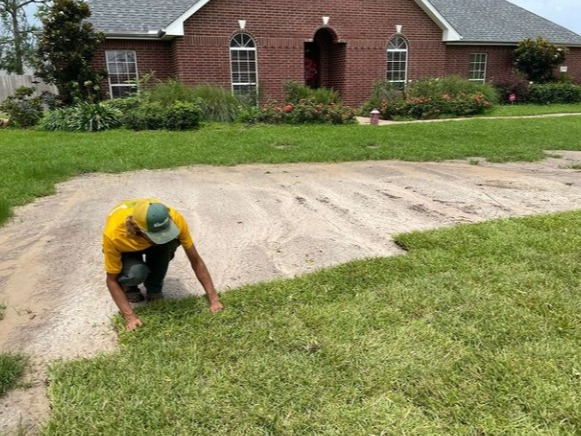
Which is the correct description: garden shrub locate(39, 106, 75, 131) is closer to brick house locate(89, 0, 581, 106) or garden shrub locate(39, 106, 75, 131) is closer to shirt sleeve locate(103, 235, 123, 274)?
brick house locate(89, 0, 581, 106)

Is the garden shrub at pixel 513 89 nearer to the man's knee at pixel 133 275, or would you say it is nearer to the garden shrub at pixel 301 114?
the garden shrub at pixel 301 114

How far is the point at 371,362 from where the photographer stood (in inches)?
114

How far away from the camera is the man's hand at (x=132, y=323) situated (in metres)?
3.28

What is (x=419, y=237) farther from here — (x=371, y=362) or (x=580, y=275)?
(x=371, y=362)

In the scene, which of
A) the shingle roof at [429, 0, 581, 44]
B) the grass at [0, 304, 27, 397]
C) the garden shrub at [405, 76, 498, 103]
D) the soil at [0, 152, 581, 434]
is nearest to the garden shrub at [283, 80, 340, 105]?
the garden shrub at [405, 76, 498, 103]

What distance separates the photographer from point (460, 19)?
22.6 metres

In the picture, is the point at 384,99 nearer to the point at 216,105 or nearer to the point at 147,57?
the point at 216,105

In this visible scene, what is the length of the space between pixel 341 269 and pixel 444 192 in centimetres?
323

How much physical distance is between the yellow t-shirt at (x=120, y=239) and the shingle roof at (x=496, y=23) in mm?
20179

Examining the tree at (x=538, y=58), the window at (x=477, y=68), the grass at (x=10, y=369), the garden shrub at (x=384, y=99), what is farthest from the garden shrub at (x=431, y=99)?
the grass at (x=10, y=369)

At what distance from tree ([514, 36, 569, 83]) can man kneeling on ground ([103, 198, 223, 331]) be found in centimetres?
2212

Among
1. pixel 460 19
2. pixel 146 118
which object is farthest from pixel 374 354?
pixel 460 19

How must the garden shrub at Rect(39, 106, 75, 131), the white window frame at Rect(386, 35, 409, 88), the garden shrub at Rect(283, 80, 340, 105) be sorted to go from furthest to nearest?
the white window frame at Rect(386, 35, 409, 88), the garden shrub at Rect(283, 80, 340, 105), the garden shrub at Rect(39, 106, 75, 131)

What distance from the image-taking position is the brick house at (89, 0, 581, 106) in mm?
16578
